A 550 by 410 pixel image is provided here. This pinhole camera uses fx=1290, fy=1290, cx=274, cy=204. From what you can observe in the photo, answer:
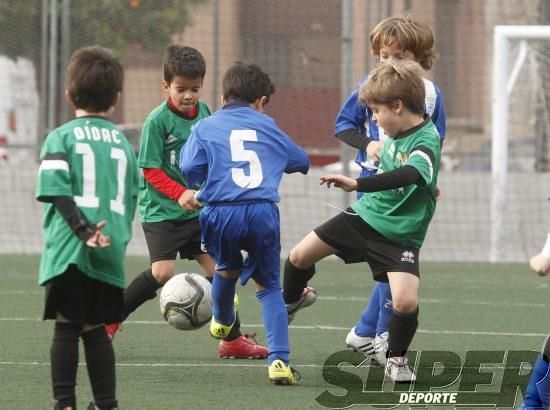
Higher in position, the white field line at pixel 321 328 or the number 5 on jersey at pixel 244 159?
the number 5 on jersey at pixel 244 159

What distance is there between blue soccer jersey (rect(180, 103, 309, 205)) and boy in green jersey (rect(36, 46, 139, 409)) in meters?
1.11

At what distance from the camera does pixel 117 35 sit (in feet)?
53.8

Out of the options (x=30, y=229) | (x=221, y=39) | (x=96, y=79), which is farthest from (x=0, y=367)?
(x=221, y=39)

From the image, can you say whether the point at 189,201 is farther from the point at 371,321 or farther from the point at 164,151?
the point at 371,321

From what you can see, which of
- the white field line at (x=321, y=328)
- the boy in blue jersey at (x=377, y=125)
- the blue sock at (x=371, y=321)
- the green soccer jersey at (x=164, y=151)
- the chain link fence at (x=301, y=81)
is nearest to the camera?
the boy in blue jersey at (x=377, y=125)

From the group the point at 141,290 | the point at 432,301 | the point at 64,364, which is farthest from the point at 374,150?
the point at 432,301

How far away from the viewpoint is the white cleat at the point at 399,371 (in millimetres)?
6039

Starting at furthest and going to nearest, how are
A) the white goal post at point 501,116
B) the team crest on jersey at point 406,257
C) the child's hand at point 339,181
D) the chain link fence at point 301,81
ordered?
the chain link fence at point 301,81 → the white goal post at point 501,116 → the team crest on jersey at point 406,257 → the child's hand at point 339,181

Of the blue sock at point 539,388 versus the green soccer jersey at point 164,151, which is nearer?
the blue sock at point 539,388

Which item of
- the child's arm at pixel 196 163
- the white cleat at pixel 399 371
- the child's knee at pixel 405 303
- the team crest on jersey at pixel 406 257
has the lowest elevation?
the white cleat at pixel 399 371

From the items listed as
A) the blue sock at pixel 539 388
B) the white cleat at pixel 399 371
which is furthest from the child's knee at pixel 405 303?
the blue sock at pixel 539 388

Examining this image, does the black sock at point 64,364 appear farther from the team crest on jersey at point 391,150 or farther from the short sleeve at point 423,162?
the team crest on jersey at point 391,150

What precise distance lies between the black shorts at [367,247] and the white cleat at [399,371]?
0.41 meters

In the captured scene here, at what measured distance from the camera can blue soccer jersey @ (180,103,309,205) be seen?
19.9ft
